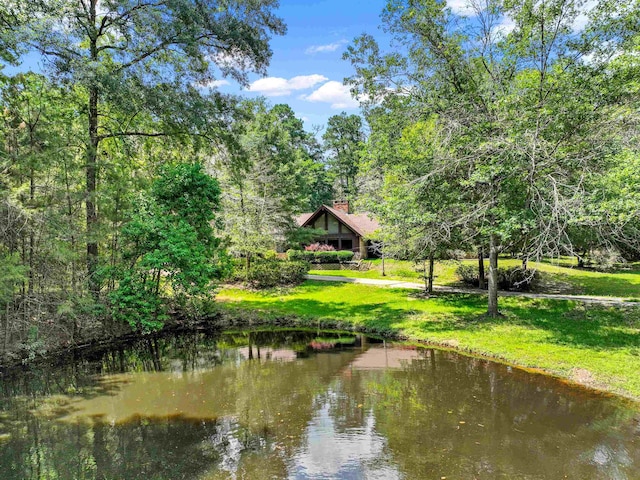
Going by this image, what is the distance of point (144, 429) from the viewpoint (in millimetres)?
6438

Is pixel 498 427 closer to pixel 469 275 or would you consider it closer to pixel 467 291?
pixel 467 291

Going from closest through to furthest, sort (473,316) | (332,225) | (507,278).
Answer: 1. (473,316)
2. (507,278)
3. (332,225)

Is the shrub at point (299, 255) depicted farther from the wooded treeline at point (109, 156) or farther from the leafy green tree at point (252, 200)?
the wooded treeline at point (109, 156)

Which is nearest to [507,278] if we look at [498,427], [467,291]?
[467,291]

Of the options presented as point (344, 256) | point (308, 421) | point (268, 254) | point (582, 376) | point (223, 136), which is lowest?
point (308, 421)

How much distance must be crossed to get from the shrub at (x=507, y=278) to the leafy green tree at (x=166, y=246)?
43.3 ft

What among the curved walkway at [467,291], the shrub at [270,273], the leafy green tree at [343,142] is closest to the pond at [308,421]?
the curved walkway at [467,291]

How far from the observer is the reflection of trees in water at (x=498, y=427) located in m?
5.19

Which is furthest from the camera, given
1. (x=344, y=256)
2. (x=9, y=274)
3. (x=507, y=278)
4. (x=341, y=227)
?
(x=341, y=227)

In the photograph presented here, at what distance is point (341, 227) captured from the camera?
108ft

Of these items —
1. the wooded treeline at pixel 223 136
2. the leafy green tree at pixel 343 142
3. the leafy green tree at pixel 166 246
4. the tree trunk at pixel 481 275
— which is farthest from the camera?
the leafy green tree at pixel 343 142

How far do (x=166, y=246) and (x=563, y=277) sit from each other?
66.4 ft

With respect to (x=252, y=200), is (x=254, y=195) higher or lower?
higher

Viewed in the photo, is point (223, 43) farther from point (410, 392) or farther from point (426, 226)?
point (410, 392)
